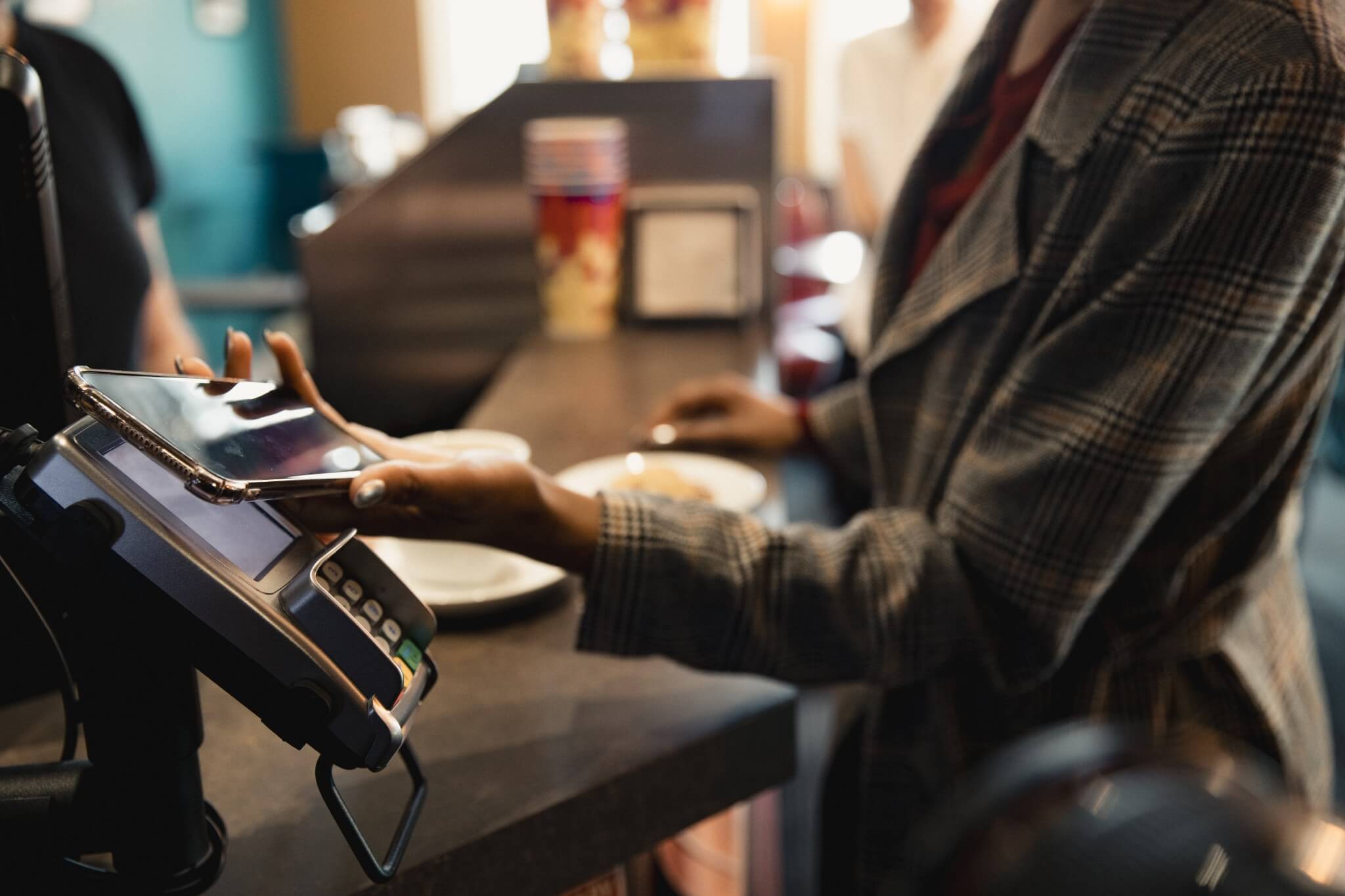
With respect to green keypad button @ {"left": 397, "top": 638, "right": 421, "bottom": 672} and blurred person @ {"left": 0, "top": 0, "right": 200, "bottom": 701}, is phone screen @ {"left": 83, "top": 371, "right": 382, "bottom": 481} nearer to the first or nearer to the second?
green keypad button @ {"left": 397, "top": 638, "right": 421, "bottom": 672}

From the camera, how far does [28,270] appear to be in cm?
57

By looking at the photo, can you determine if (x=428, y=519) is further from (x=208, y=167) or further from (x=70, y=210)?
(x=208, y=167)

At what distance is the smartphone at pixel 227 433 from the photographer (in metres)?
0.46

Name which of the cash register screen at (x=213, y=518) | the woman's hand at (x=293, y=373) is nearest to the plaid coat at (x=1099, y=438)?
the woman's hand at (x=293, y=373)

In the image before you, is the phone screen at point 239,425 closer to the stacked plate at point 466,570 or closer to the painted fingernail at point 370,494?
the painted fingernail at point 370,494

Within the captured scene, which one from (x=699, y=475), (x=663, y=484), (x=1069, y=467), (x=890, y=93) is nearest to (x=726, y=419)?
(x=699, y=475)

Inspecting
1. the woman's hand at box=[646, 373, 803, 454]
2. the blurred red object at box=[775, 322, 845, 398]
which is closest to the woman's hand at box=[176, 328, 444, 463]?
the woman's hand at box=[646, 373, 803, 454]

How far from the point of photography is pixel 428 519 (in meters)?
0.66

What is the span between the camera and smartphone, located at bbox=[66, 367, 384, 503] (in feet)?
1.52

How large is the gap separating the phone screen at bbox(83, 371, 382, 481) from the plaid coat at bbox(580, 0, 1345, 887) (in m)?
0.22

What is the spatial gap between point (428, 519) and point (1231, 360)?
0.53m

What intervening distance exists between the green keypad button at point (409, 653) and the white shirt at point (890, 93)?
67.4 inches

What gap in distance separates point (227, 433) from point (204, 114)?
18.6ft

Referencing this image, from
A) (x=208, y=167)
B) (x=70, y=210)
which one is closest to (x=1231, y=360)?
(x=70, y=210)
